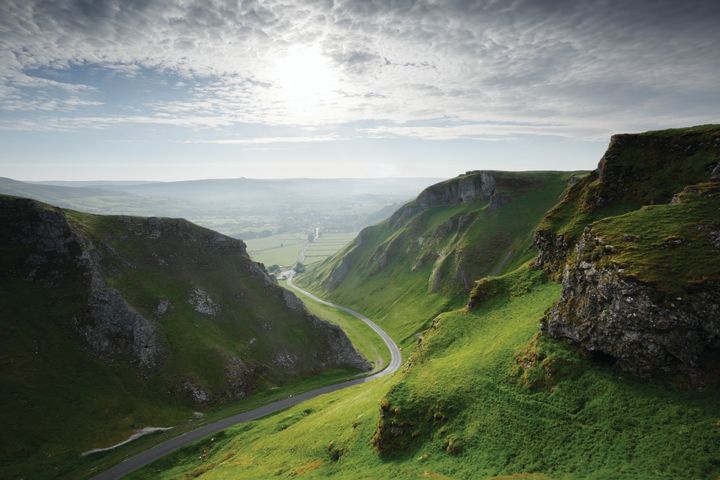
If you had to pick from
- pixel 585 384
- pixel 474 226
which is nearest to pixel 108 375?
pixel 585 384

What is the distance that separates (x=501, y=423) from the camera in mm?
35219

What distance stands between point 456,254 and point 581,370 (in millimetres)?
115674

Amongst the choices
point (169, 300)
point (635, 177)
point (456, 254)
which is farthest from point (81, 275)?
point (456, 254)

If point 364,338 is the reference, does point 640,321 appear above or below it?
above

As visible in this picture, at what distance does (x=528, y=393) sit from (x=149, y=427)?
7350cm

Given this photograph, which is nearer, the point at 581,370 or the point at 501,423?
the point at 501,423

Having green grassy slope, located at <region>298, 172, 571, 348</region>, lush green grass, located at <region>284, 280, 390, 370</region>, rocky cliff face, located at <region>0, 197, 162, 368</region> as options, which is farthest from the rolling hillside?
green grassy slope, located at <region>298, 172, 571, 348</region>

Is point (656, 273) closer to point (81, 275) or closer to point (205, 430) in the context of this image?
point (205, 430)

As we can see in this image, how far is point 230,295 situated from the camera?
113 metres

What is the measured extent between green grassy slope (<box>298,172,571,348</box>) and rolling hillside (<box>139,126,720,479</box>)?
2599 inches

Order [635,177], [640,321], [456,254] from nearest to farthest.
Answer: [640,321] → [635,177] → [456,254]

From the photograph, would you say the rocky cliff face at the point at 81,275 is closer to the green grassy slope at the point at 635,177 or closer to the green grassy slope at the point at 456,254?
the green grassy slope at the point at 456,254

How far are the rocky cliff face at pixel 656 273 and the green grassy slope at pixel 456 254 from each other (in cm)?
6688

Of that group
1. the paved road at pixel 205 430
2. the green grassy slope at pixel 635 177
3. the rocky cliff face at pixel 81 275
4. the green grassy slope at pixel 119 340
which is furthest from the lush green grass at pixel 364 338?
the green grassy slope at pixel 635 177
